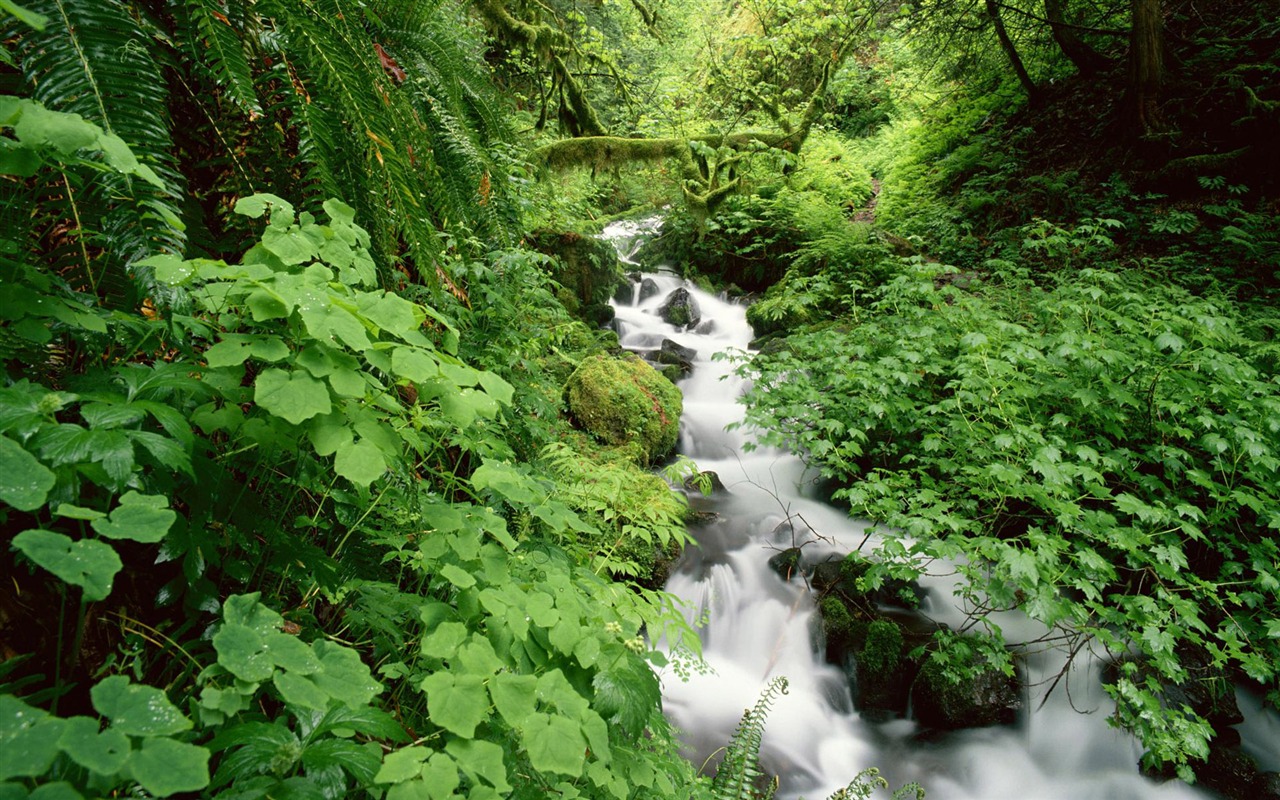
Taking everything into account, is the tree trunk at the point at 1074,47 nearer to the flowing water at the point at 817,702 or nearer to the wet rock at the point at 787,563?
the flowing water at the point at 817,702

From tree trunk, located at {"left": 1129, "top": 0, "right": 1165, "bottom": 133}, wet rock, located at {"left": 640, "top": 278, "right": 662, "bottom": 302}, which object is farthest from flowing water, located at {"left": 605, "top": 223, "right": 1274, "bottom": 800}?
tree trunk, located at {"left": 1129, "top": 0, "right": 1165, "bottom": 133}

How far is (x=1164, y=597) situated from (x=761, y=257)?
727 centimetres

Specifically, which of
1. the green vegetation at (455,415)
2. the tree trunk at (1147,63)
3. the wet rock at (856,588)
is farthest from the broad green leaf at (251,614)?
the tree trunk at (1147,63)

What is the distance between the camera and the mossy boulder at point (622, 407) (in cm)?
496

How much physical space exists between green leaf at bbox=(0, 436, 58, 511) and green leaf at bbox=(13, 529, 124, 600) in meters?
0.04

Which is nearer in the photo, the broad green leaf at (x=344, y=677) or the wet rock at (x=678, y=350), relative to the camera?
the broad green leaf at (x=344, y=677)

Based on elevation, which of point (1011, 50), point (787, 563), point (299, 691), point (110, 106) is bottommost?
point (787, 563)

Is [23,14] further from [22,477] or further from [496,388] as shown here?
[496,388]

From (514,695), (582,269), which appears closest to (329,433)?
(514,695)

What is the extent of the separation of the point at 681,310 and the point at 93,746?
8.38 metres

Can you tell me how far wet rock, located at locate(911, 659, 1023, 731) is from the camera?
342cm

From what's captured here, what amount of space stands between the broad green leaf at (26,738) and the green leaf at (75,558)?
0.36ft

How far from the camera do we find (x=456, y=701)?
86 cm

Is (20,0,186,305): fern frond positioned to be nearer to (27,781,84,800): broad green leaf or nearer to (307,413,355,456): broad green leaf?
(307,413,355,456): broad green leaf
